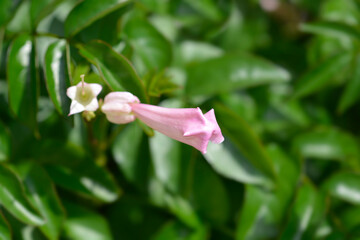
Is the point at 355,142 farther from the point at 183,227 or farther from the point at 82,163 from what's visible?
the point at 82,163

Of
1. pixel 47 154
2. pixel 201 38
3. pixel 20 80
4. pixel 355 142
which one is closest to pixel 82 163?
pixel 47 154

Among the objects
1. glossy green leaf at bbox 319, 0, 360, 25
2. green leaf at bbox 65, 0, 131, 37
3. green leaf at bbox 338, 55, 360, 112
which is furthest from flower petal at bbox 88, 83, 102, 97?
glossy green leaf at bbox 319, 0, 360, 25

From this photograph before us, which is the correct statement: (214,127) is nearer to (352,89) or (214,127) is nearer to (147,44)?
(147,44)

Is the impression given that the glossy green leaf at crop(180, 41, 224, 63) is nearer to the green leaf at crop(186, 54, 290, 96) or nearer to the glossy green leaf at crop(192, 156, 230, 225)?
the green leaf at crop(186, 54, 290, 96)

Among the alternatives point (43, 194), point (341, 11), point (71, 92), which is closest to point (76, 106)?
point (71, 92)

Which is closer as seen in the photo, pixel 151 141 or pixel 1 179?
pixel 1 179

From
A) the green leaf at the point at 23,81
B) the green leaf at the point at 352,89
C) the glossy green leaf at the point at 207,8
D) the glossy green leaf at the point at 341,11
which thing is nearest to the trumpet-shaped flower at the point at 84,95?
the green leaf at the point at 23,81
